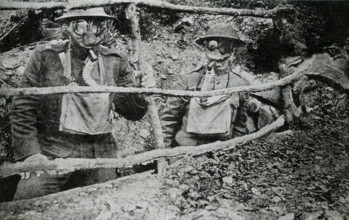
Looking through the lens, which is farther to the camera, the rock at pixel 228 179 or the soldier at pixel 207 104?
the soldier at pixel 207 104

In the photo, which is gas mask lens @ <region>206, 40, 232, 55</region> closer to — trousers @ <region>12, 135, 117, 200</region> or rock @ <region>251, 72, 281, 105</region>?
rock @ <region>251, 72, 281, 105</region>

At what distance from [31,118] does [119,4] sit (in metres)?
0.83

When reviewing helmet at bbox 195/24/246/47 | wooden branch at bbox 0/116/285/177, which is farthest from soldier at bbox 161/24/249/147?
wooden branch at bbox 0/116/285/177

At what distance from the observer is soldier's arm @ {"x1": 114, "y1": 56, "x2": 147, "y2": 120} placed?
234 centimetres

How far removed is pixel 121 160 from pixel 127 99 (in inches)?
18.8

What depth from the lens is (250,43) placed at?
275 cm

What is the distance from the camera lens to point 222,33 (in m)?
2.47

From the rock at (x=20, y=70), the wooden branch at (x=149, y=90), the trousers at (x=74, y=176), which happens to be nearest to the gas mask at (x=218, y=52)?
the wooden branch at (x=149, y=90)

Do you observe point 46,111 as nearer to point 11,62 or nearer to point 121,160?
point 11,62

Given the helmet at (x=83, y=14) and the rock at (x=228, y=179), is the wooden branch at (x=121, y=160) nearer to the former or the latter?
the rock at (x=228, y=179)

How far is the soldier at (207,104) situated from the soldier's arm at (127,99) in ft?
0.64

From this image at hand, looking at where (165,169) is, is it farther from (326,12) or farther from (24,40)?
(326,12)

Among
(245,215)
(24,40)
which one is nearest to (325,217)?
(245,215)

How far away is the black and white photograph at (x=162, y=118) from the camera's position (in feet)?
6.30
